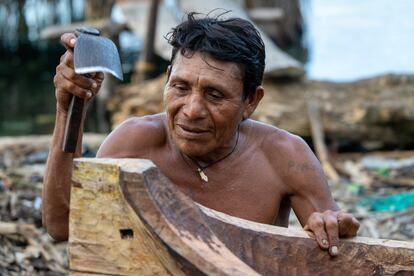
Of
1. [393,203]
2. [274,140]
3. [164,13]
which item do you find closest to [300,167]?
[274,140]

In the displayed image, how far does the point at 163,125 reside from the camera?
3189 millimetres

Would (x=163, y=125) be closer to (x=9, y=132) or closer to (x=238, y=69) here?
(x=238, y=69)

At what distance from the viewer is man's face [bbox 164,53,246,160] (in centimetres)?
285

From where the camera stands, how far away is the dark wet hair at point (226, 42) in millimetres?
2889

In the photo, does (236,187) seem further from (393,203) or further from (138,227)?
(393,203)

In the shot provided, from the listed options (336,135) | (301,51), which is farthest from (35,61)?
(336,135)

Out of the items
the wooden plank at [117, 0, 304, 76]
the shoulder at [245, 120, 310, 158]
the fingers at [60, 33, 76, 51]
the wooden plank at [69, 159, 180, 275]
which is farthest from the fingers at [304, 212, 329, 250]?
the wooden plank at [117, 0, 304, 76]

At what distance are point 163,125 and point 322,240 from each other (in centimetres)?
83

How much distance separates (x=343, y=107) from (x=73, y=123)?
643 cm

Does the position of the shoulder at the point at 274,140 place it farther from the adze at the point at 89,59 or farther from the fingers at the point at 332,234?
the adze at the point at 89,59

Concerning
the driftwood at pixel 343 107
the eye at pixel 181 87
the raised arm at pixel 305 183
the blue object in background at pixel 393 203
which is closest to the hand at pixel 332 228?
the raised arm at pixel 305 183

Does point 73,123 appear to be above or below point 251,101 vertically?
above

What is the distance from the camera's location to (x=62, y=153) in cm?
277

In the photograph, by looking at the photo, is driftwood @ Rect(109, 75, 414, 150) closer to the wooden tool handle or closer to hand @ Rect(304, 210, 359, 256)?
hand @ Rect(304, 210, 359, 256)
